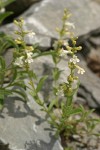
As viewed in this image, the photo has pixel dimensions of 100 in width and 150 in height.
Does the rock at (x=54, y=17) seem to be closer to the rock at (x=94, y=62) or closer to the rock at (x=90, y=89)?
the rock at (x=94, y=62)

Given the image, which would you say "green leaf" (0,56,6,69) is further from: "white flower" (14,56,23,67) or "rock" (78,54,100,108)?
"rock" (78,54,100,108)

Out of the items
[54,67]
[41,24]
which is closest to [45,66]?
[54,67]

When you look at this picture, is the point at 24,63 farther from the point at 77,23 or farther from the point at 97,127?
the point at 77,23

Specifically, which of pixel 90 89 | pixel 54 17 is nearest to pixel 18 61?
pixel 90 89

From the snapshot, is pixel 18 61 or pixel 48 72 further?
pixel 48 72

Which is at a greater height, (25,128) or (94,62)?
(25,128)

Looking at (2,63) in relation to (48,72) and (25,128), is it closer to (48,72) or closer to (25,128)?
(25,128)

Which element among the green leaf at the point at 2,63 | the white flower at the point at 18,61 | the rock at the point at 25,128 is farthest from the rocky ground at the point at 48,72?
the white flower at the point at 18,61
